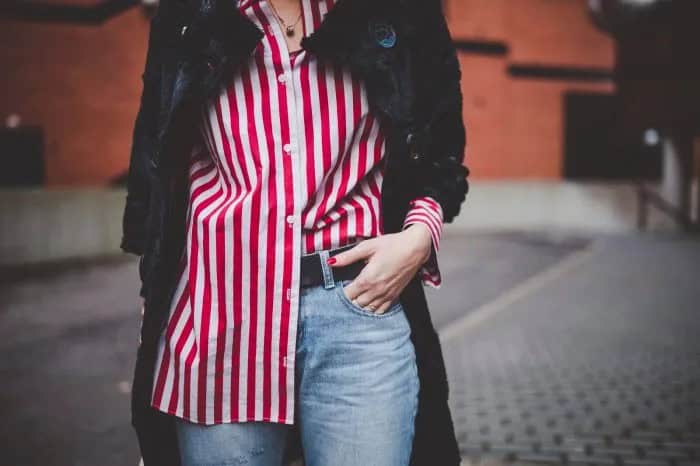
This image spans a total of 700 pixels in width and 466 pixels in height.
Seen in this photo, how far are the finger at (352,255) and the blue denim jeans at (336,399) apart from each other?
0.02 metres

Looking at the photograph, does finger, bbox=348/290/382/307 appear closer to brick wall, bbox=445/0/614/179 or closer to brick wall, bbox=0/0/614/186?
brick wall, bbox=0/0/614/186

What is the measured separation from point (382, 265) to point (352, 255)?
0.06m

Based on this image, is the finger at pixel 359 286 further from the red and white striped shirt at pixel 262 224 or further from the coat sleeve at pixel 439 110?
the coat sleeve at pixel 439 110

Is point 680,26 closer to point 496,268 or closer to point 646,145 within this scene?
point 646,145

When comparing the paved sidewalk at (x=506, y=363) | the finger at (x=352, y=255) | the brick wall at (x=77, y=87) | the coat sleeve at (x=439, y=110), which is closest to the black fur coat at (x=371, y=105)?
the coat sleeve at (x=439, y=110)

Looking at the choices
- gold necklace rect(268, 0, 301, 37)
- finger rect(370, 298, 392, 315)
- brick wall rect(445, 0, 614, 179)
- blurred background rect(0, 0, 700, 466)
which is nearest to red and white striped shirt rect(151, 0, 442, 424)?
gold necklace rect(268, 0, 301, 37)

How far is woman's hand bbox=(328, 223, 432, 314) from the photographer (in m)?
1.37

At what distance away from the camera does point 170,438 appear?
1.51m

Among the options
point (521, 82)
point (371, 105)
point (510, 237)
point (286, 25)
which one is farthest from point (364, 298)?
point (521, 82)

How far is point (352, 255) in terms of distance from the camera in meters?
1.37

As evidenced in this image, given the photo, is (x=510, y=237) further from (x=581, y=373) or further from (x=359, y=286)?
(x=359, y=286)

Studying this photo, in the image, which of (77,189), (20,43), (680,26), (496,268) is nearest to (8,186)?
(77,189)

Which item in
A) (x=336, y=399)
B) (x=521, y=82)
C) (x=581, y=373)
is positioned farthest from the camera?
(x=521, y=82)

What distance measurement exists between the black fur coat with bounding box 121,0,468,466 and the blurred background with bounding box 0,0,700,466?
7.45 ft
